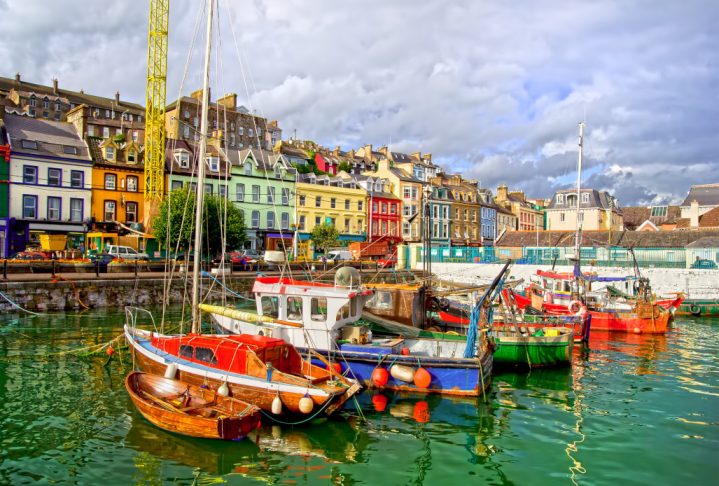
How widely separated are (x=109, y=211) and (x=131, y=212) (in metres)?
1.99

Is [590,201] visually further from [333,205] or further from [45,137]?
[45,137]

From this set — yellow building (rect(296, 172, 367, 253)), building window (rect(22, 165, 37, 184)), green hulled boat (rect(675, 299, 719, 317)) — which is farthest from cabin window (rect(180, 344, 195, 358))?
yellow building (rect(296, 172, 367, 253))

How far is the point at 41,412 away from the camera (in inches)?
547

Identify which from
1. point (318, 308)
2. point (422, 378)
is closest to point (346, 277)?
point (318, 308)

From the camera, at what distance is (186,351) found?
14.6 m

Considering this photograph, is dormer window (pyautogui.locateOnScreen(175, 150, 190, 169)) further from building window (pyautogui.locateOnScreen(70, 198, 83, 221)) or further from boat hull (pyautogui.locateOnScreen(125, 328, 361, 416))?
boat hull (pyautogui.locateOnScreen(125, 328, 361, 416))

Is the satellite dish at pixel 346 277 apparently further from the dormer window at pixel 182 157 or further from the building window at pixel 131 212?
the dormer window at pixel 182 157

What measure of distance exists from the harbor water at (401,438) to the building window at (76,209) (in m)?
32.7

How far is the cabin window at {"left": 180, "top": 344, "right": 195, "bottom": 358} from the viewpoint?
14492 millimetres

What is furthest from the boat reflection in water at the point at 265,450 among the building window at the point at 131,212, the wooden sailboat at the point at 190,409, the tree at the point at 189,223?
the building window at the point at 131,212

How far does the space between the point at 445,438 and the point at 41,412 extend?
10.7 metres

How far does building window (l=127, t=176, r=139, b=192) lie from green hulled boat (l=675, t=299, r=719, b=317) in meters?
48.9

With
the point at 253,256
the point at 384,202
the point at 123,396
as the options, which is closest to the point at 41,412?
the point at 123,396

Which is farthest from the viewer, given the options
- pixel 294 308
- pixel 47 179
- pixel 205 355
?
pixel 47 179
